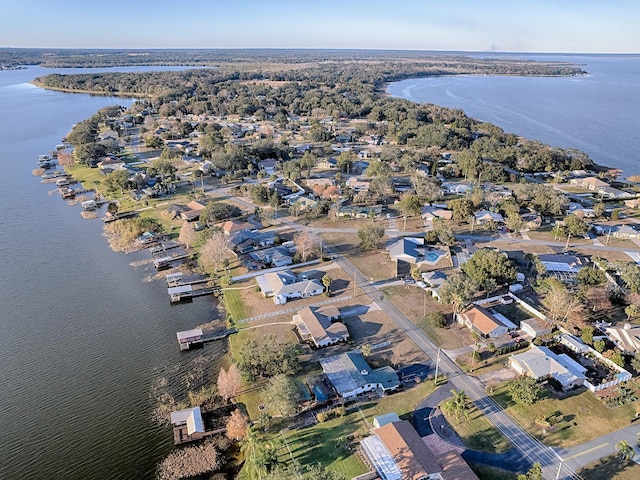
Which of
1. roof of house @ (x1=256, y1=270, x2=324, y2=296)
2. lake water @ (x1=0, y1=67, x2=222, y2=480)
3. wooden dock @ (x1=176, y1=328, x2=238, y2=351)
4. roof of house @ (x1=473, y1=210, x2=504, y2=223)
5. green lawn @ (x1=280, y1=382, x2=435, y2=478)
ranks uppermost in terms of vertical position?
roof of house @ (x1=473, y1=210, x2=504, y2=223)

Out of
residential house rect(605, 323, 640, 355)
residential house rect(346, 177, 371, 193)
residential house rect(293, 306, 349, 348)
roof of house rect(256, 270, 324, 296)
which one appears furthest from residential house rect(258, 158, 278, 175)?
residential house rect(605, 323, 640, 355)

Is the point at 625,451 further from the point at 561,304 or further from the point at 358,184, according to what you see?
the point at 358,184

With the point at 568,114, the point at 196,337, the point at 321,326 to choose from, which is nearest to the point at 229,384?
the point at 196,337

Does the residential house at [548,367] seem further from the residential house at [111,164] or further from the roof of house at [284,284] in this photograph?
the residential house at [111,164]

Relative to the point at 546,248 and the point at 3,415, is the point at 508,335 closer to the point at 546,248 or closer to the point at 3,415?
the point at 546,248

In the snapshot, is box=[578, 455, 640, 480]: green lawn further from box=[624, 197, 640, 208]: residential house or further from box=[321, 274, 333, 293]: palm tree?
box=[624, 197, 640, 208]: residential house

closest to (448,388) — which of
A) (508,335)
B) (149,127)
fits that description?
(508,335)
